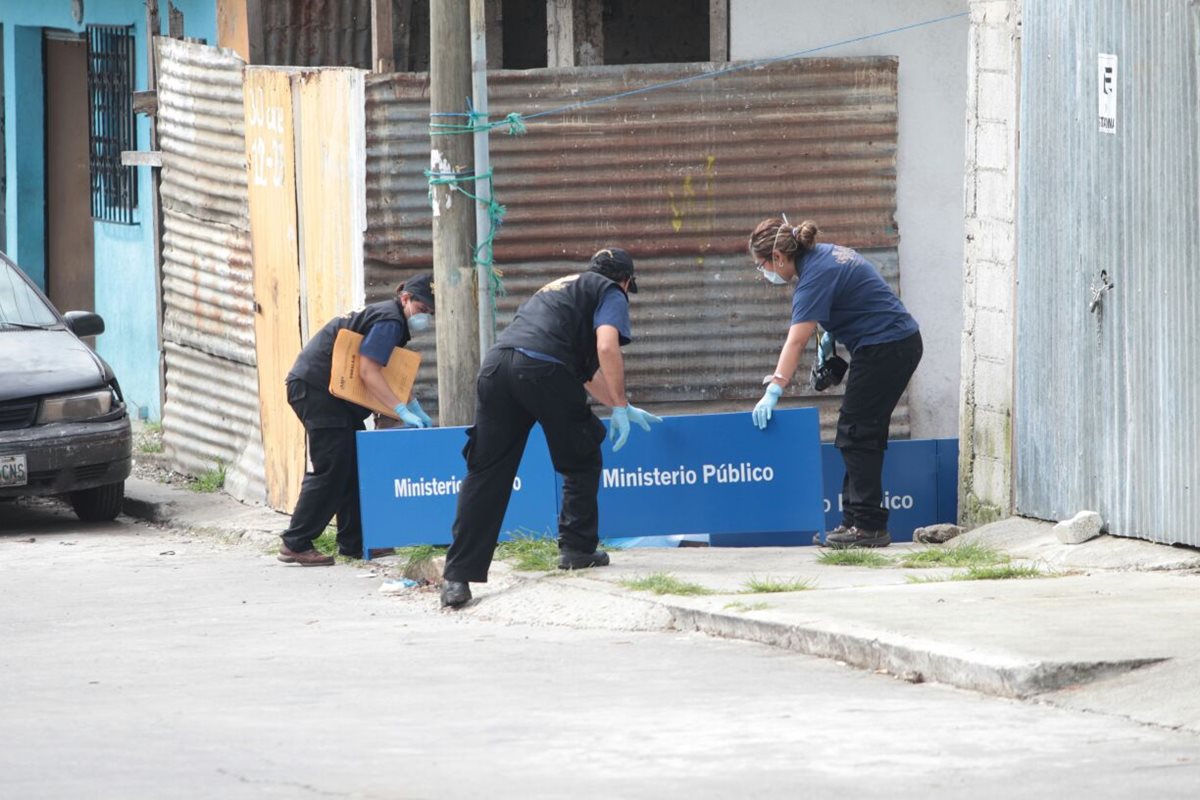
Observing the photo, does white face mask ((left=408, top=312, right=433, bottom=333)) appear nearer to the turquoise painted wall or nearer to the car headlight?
the car headlight

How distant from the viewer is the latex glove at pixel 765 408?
31.9 ft

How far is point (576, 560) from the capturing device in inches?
369

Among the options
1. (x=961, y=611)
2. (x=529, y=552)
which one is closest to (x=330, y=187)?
(x=529, y=552)

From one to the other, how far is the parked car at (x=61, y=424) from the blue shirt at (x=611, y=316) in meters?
4.11

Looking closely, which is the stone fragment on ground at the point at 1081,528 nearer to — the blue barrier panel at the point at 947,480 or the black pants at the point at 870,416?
the black pants at the point at 870,416

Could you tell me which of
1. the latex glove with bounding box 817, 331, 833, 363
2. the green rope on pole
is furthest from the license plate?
the latex glove with bounding box 817, 331, 833, 363

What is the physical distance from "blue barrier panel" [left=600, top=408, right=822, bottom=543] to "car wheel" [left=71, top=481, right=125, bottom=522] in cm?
400

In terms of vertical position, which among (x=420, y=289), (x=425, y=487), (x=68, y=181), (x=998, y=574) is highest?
(x=68, y=181)

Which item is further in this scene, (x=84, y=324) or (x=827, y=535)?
(x=84, y=324)

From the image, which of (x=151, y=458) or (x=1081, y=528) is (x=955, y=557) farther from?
(x=151, y=458)

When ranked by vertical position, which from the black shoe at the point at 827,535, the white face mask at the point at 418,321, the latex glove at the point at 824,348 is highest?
the white face mask at the point at 418,321

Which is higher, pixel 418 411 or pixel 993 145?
pixel 993 145

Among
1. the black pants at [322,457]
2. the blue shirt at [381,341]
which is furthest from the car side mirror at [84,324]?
the blue shirt at [381,341]

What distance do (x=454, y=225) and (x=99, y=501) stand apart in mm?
3752
